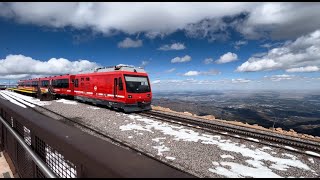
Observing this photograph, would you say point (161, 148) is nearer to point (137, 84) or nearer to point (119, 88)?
point (119, 88)

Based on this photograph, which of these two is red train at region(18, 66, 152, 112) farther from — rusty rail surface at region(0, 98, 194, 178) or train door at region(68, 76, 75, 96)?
rusty rail surface at region(0, 98, 194, 178)

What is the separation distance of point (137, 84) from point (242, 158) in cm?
1309

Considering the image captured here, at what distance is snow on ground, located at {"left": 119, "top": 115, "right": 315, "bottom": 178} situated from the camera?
807 cm

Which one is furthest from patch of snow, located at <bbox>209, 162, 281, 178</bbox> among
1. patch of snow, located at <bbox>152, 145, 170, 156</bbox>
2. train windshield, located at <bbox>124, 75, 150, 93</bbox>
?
train windshield, located at <bbox>124, 75, 150, 93</bbox>

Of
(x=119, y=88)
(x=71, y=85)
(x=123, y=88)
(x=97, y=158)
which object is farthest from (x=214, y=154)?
(x=71, y=85)

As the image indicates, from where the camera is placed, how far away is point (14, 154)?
4.19 metres

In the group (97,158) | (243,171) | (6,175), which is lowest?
(243,171)

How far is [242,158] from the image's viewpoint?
9367 millimetres

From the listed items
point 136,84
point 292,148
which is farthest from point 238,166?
point 136,84

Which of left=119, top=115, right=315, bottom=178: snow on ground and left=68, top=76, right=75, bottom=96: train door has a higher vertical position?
left=68, top=76, right=75, bottom=96: train door

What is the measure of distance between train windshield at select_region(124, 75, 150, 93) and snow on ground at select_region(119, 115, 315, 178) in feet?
21.9

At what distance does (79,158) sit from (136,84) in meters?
19.3

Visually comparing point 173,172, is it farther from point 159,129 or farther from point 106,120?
point 106,120

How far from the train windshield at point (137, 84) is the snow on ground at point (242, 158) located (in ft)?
21.9
